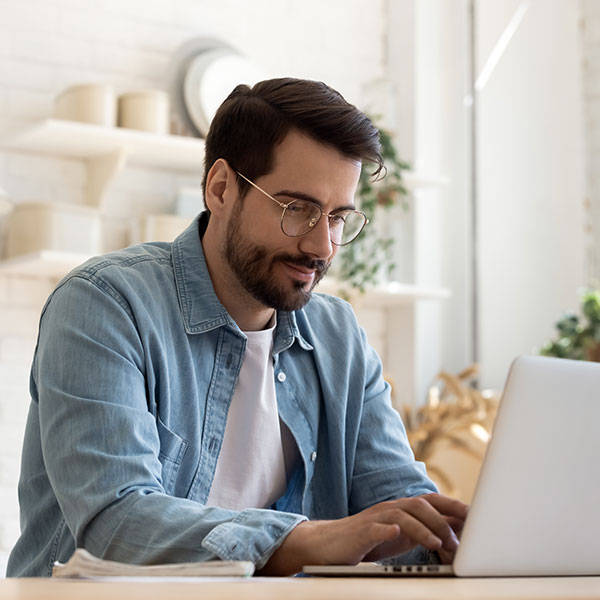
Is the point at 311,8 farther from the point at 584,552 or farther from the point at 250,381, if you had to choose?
the point at 584,552

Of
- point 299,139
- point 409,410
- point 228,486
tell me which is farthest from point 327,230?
point 409,410

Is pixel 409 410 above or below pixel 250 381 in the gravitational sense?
below

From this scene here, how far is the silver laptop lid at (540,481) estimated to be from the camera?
36.6 inches

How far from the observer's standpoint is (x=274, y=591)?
648 mm

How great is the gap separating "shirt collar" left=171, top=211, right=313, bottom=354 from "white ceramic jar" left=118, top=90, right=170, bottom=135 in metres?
1.40

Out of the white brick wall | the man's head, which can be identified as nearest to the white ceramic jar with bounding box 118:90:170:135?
the white brick wall

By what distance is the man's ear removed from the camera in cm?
162

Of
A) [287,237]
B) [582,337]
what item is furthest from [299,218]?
[582,337]

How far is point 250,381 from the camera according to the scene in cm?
156

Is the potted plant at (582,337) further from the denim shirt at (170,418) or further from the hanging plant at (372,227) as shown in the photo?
the denim shirt at (170,418)

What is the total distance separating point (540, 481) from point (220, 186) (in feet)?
2.85

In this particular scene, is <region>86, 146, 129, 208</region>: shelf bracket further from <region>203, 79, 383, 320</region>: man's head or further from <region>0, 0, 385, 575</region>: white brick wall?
<region>203, 79, 383, 320</region>: man's head

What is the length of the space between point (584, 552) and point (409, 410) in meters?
2.36

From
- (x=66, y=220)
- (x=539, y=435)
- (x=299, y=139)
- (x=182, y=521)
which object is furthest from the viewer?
(x=66, y=220)
